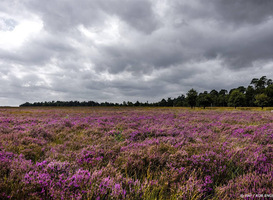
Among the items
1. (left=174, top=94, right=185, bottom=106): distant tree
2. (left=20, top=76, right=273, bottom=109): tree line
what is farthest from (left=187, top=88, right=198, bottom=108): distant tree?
(left=174, top=94, right=185, bottom=106): distant tree

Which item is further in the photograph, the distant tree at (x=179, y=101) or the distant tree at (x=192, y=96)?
the distant tree at (x=179, y=101)

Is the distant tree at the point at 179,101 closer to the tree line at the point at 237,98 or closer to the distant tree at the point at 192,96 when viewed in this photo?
the tree line at the point at 237,98

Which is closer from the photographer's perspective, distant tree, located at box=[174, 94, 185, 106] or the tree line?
the tree line

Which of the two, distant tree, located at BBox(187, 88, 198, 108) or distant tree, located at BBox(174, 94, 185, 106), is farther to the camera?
distant tree, located at BBox(174, 94, 185, 106)

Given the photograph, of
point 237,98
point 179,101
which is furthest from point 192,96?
point 179,101

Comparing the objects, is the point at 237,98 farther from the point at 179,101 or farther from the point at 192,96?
the point at 179,101

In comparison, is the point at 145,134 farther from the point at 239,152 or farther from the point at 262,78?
the point at 262,78

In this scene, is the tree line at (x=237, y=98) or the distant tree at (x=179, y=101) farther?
the distant tree at (x=179, y=101)

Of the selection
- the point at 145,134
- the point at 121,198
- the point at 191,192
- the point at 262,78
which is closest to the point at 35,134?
the point at 145,134

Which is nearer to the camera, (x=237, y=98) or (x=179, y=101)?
(x=237, y=98)

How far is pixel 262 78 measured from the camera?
4530 inches

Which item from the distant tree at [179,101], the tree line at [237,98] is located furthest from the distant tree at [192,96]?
the distant tree at [179,101]

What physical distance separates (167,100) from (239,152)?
169072mm

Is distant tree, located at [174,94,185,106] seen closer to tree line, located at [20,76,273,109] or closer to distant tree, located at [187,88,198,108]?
tree line, located at [20,76,273,109]
